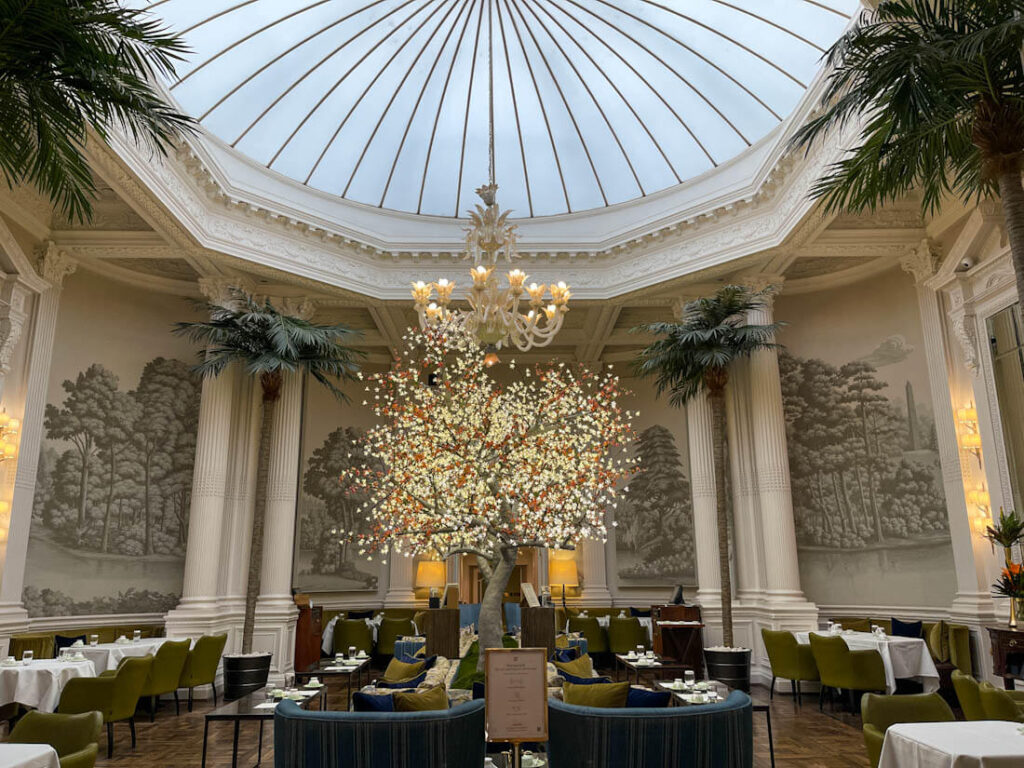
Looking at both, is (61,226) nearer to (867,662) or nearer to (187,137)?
(187,137)

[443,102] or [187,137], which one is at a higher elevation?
Result: [443,102]

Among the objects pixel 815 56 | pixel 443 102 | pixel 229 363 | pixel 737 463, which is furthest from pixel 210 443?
pixel 815 56

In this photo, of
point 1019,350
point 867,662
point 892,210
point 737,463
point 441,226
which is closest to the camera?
point 867,662

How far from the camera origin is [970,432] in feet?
30.7

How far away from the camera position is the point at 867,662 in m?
7.73

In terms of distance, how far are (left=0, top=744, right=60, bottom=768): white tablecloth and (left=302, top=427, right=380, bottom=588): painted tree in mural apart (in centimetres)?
1089

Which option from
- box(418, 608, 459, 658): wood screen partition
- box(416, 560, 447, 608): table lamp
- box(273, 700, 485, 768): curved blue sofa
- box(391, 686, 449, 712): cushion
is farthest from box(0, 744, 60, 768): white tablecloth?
box(416, 560, 447, 608): table lamp

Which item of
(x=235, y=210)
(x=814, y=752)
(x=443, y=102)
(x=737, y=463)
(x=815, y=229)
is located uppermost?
(x=443, y=102)

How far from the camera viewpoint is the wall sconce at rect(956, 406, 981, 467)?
9.28 m

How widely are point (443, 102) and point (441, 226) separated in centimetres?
224

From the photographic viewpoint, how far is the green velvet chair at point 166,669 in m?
7.89

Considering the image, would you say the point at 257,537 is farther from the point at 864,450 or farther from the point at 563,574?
the point at 864,450

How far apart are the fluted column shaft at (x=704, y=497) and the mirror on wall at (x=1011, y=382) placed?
158 inches

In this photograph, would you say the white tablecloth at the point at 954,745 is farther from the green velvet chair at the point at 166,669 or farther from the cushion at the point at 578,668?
the green velvet chair at the point at 166,669
